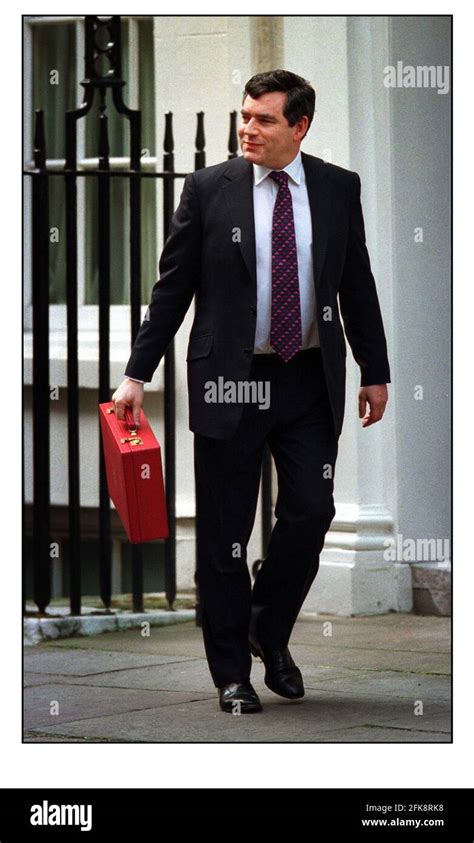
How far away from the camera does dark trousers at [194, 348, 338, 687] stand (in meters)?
5.45

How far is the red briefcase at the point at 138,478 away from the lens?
5.39 meters

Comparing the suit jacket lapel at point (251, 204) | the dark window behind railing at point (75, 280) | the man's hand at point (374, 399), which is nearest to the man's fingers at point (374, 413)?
the man's hand at point (374, 399)

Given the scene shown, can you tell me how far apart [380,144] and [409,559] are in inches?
74.9

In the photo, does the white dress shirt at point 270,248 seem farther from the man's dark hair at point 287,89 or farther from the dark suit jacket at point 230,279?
the man's dark hair at point 287,89

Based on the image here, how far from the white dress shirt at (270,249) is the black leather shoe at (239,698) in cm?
110

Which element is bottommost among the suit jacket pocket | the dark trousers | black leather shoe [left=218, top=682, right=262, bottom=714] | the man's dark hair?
black leather shoe [left=218, top=682, right=262, bottom=714]

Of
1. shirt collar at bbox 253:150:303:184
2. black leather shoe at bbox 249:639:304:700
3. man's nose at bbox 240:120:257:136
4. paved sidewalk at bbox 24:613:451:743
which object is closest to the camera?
paved sidewalk at bbox 24:613:451:743

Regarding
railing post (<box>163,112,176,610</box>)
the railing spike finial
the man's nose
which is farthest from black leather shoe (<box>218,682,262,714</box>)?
the railing spike finial

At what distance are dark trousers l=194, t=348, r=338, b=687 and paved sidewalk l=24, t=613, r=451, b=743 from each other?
28 centimetres

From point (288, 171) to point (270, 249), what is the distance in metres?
0.27

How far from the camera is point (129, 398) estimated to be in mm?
5453

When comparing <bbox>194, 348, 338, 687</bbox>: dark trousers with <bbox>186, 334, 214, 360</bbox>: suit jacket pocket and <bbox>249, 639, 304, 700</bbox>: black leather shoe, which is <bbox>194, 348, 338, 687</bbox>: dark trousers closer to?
<bbox>249, 639, 304, 700</bbox>: black leather shoe

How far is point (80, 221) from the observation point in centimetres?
899
